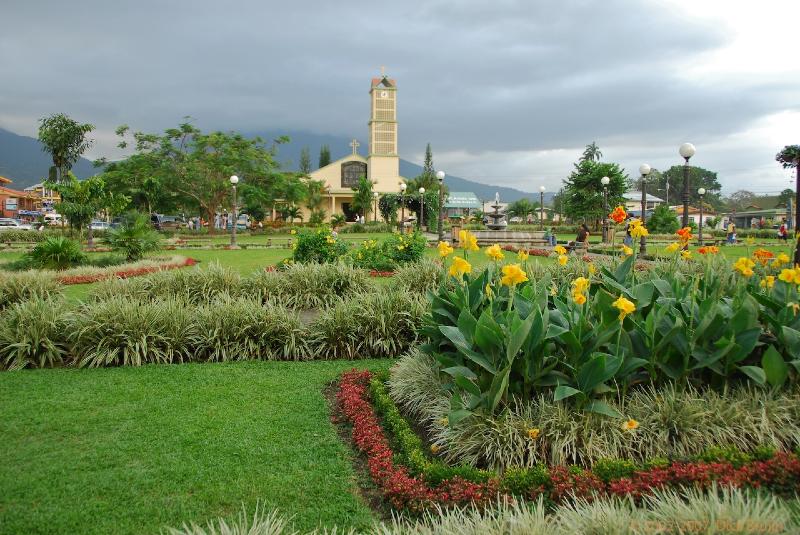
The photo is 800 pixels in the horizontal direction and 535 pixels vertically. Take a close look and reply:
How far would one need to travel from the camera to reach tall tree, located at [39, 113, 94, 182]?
32.5m

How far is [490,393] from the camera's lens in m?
3.52

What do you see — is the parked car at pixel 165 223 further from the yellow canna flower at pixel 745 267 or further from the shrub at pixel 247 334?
the yellow canna flower at pixel 745 267

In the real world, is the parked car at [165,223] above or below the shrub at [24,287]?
above

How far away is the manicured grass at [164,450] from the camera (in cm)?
303

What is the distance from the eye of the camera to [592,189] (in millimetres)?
42188

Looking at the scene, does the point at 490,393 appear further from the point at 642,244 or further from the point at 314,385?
the point at 642,244

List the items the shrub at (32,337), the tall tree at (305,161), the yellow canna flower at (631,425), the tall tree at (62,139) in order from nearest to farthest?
1. the yellow canna flower at (631,425)
2. the shrub at (32,337)
3. the tall tree at (62,139)
4. the tall tree at (305,161)

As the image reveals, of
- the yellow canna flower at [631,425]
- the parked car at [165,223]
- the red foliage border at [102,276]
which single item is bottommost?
the yellow canna flower at [631,425]

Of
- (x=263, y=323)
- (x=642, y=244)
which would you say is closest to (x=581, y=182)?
(x=642, y=244)

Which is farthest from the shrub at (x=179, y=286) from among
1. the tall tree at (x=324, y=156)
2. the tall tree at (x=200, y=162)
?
the tall tree at (x=324, y=156)

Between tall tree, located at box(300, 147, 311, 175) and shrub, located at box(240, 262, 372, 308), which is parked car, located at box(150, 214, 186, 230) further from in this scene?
shrub, located at box(240, 262, 372, 308)

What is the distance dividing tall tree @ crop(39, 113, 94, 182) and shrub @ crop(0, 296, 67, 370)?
30342mm

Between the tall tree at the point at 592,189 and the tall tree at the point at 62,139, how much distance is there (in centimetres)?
3387

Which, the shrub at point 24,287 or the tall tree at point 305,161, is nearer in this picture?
the shrub at point 24,287
